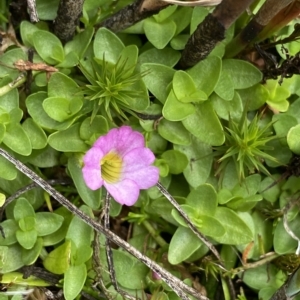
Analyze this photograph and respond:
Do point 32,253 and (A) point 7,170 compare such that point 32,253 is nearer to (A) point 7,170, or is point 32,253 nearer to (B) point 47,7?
(A) point 7,170

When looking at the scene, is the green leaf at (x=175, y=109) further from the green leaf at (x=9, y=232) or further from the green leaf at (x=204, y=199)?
the green leaf at (x=9, y=232)

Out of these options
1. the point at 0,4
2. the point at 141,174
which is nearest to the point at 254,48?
the point at 141,174

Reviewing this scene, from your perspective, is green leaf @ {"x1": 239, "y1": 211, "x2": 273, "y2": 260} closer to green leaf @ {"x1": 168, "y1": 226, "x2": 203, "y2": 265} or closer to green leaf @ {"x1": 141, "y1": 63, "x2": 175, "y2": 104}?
green leaf @ {"x1": 168, "y1": 226, "x2": 203, "y2": 265}

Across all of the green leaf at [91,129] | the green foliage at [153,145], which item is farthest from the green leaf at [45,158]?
the green leaf at [91,129]

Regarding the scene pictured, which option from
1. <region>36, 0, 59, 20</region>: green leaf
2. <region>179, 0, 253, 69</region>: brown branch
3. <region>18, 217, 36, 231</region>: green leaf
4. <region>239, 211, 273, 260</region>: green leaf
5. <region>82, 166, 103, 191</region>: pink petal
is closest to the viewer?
<region>179, 0, 253, 69</region>: brown branch

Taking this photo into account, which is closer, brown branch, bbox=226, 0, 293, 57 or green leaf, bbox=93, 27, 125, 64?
brown branch, bbox=226, 0, 293, 57

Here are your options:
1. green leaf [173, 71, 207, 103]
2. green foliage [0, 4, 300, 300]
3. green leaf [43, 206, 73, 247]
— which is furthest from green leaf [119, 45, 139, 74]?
green leaf [43, 206, 73, 247]
